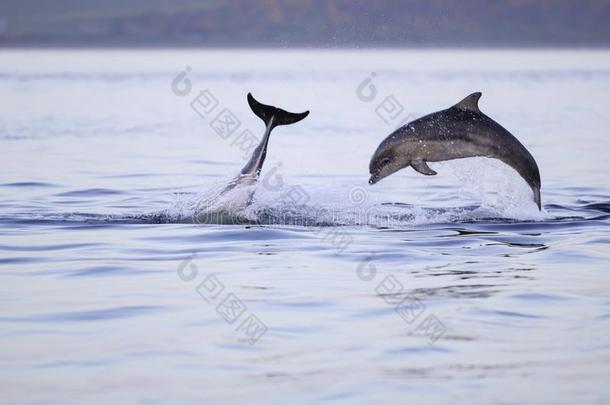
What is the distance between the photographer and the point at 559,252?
44.9 feet

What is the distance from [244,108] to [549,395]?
40.5 metres

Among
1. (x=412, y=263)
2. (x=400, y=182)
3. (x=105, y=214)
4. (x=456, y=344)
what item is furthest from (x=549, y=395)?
(x=400, y=182)

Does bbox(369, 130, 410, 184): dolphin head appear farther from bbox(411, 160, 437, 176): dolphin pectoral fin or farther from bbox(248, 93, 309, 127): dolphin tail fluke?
bbox(248, 93, 309, 127): dolphin tail fluke

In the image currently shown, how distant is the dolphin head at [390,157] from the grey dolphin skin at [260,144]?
3.86 ft

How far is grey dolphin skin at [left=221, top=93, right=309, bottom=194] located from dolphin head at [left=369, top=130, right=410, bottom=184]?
3.86 ft

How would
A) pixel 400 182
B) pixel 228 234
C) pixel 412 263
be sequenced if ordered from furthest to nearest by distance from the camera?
1. pixel 400 182
2. pixel 228 234
3. pixel 412 263

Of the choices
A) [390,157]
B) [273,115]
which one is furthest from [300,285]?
[273,115]

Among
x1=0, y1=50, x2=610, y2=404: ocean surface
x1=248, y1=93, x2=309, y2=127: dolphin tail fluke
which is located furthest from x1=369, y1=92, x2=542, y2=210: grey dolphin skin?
x1=248, y1=93, x2=309, y2=127: dolphin tail fluke

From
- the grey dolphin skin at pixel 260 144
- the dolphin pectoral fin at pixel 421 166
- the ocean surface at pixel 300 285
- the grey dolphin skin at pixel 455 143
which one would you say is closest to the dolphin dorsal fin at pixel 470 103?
the grey dolphin skin at pixel 455 143

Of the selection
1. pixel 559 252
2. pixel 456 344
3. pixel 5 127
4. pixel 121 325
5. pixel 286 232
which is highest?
pixel 5 127

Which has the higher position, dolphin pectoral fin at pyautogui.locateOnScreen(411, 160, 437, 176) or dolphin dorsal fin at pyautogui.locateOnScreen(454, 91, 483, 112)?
dolphin dorsal fin at pyautogui.locateOnScreen(454, 91, 483, 112)

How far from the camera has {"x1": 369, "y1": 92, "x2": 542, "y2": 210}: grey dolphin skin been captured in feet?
51.6

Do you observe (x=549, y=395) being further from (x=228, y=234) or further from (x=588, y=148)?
→ (x=588, y=148)

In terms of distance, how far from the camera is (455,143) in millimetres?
15773
